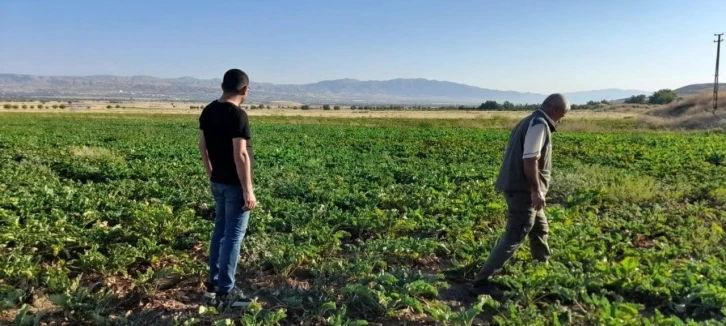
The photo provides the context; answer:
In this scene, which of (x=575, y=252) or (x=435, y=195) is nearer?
(x=575, y=252)

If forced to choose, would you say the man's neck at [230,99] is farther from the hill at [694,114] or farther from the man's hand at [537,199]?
the hill at [694,114]

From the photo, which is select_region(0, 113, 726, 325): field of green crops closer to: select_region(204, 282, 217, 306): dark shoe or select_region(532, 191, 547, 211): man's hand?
select_region(204, 282, 217, 306): dark shoe

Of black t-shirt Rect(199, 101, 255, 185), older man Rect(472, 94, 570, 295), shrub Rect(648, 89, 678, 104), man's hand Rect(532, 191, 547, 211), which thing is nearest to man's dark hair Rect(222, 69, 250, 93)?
black t-shirt Rect(199, 101, 255, 185)

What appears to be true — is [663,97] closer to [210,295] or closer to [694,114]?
[694,114]

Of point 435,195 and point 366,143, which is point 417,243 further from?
point 366,143

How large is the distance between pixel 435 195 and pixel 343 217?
2.43 meters

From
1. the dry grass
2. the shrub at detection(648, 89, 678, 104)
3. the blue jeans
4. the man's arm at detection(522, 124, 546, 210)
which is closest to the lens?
the blue jeans

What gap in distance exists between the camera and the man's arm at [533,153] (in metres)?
4.46

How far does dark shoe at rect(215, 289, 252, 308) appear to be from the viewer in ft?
14.4

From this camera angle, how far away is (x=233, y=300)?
446cm

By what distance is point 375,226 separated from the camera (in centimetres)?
689

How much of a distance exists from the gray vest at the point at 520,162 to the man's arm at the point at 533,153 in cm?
9

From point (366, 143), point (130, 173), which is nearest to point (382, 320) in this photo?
point (130, 173)

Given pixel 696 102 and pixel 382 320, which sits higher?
pixel 696 102
